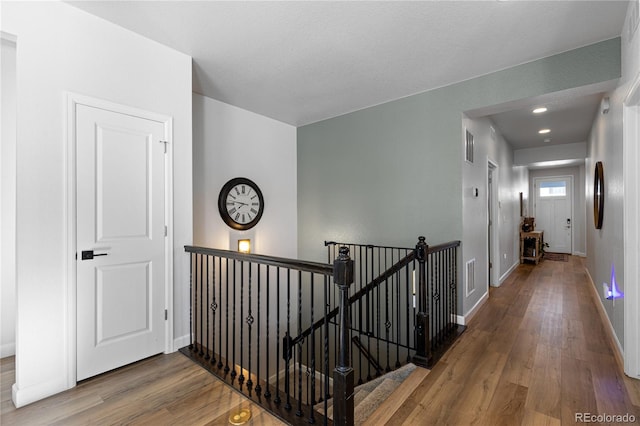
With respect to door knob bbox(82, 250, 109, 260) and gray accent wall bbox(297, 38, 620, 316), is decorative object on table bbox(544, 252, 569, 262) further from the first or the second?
door knob bbox(82, 250, 109, 260)

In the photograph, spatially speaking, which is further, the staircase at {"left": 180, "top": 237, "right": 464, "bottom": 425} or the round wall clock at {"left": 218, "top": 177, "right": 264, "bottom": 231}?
the round wall clock at {"left": 218, "top": 177, "right": 264, "bottom": 231}

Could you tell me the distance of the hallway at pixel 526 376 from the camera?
1.85 m

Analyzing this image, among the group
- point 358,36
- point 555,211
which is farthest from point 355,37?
point 555,211

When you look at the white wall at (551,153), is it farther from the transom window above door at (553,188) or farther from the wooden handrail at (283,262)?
Result: the wooden handrail at (283,262)

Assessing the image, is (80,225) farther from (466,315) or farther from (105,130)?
(466,315)

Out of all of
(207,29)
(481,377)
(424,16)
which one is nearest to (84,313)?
(207,29)

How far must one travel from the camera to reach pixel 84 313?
2168 millimetres

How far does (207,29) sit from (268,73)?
0.83m

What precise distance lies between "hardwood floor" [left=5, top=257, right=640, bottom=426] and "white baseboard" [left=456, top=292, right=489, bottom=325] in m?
0.33

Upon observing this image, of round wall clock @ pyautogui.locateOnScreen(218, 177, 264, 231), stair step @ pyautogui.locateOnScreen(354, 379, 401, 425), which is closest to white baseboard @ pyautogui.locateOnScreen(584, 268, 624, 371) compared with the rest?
stair step @ pyautogui.locateOnScreen(354, 379, 401, 425)

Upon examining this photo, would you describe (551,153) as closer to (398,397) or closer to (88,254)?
(398,397)

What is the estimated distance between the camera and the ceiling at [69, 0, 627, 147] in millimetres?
2154

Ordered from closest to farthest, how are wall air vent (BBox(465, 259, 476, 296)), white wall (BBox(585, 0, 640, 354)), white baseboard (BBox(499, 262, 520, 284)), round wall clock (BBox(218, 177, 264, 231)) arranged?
white wall (BBox(585, 0, 640, 354)) < wall air vent (BBox(465, 259, 476, 296)) < round wall clock (BBox(218, 177, 264, 231)) < white baseboard (BBox(499, 262, 520, 284))

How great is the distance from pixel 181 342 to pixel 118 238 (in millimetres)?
1101
